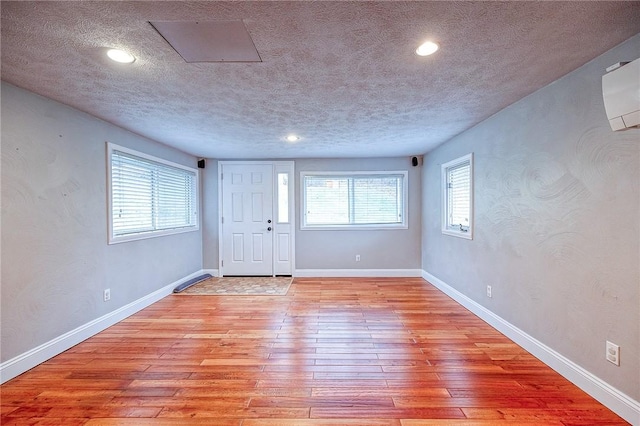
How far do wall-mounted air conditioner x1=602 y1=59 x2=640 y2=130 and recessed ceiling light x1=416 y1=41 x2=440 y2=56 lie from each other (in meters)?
0.92

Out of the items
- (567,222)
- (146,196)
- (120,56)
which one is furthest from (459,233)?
(146,196)

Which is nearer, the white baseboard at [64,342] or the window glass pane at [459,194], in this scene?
the white baseboard at [64,342]

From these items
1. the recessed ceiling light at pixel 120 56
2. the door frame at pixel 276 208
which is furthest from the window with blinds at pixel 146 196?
the recessed ceiling light at pixel 120 56

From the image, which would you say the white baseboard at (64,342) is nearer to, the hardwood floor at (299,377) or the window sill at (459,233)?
the hardwood floor at (299,377)

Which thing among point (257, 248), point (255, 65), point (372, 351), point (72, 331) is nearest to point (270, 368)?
point (372, 351)

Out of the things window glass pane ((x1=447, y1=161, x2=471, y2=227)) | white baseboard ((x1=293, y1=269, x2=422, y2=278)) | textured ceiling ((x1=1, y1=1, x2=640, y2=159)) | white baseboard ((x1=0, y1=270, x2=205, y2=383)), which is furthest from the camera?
white baseboard ((x1=293, y1=269, x2=422, y2=278))

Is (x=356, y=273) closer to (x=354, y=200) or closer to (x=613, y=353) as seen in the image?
(x=354, y=200)

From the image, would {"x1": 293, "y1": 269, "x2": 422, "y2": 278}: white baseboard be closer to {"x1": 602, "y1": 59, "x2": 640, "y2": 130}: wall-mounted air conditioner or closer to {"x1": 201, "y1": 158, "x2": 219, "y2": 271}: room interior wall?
{"x1": 201, "y1": 158, "x2": 219, "y2": 271}: room interior wall

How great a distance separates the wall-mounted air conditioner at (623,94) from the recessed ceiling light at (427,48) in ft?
3.01

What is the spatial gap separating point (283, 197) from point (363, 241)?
166 cm

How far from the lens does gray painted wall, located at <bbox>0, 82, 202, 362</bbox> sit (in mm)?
2102

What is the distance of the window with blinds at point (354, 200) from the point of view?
203 inches

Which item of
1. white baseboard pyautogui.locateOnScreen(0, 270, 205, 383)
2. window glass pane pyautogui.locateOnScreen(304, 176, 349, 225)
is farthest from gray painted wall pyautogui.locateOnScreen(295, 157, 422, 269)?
white baseboard pyautogui.locateOnScreen(0, 270, 205, 383)

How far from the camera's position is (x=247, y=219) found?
17.1 ft
